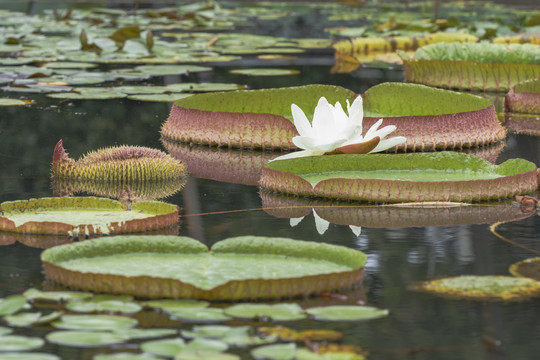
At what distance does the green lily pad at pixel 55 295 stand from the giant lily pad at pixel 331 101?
2.88 metres

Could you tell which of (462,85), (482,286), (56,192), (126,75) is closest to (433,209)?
(482,286)

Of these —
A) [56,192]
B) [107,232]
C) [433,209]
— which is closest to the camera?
[107,232]

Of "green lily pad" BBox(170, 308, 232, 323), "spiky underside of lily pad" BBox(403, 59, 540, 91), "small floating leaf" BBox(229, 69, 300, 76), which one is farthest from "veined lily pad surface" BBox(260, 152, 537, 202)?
"small floating leaf" BBox(229, 69, 300, 76)

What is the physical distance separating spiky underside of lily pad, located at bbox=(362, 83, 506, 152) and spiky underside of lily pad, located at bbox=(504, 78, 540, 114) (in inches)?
50.1

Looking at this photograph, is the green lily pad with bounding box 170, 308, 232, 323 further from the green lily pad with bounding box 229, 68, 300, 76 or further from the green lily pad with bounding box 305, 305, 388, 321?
the green lily pad with bounding box 229, 68, 300, 76

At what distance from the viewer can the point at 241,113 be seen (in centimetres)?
570

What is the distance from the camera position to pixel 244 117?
572cm

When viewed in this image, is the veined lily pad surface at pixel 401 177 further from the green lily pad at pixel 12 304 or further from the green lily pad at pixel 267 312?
the green lily pad at pixel 12 304

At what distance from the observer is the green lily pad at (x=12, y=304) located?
2682 millimetres

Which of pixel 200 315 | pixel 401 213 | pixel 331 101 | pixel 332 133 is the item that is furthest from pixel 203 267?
pixel 331 101

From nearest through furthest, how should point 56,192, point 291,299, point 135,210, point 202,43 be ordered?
point 291,299
point 135,210
point 56,192
point 202,43

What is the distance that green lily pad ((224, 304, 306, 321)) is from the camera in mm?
2654

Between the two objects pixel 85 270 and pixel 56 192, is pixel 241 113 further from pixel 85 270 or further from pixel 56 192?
pixel 85 270

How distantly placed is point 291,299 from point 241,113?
9.65 ft
